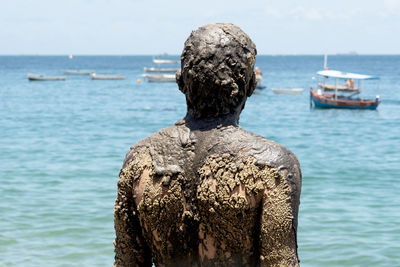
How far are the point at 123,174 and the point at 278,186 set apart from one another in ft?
1.94

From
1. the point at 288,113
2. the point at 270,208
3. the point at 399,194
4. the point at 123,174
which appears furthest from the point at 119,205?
the point at 288,113

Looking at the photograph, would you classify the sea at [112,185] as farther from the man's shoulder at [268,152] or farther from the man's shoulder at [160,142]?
the man's shoulder at [268,152]

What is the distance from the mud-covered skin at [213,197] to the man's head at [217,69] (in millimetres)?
87

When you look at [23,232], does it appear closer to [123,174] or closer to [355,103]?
[123,174]

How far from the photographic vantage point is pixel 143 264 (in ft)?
7.66

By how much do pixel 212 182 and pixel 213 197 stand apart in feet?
0.18

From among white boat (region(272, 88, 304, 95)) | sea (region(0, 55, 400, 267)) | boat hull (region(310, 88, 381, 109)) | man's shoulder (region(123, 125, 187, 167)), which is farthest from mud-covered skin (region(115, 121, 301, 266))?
white boat (region(272, 88, 304, 95))

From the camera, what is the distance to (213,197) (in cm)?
211

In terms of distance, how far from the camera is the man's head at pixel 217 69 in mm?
2172

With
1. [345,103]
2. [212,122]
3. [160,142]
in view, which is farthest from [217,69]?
[345,103]

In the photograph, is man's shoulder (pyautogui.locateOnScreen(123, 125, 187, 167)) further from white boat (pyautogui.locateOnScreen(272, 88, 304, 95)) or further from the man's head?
white boat (pyautogui.locateOnScreen(272, 88, 304, 95))

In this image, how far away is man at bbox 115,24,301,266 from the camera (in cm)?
209

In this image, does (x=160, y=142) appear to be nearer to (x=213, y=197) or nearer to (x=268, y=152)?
→ (x=213, y=197)

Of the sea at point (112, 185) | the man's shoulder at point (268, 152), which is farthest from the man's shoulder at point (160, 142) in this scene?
the sea at point (112, 185)
